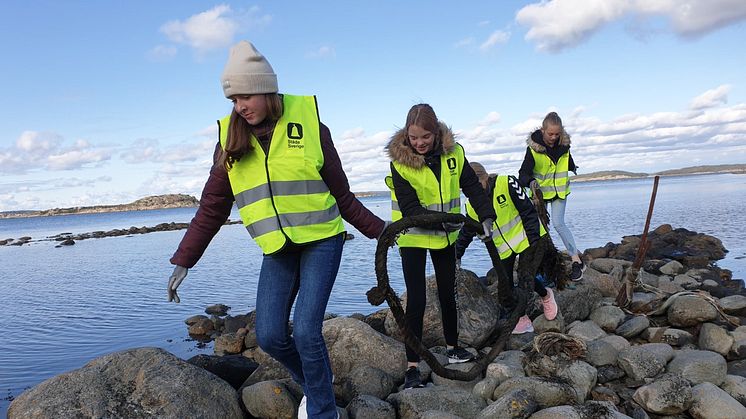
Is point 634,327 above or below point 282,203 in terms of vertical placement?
below

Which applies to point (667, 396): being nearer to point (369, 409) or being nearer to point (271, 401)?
point (369, 409)

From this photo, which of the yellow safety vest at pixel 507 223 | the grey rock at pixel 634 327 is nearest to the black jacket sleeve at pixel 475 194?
the yellow safety vest at pixel 507 223

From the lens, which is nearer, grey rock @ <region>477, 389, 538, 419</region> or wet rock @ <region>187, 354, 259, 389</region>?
grey rock @ <region>477, 389, 538, 419</region>

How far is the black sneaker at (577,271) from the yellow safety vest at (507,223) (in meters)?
1.77

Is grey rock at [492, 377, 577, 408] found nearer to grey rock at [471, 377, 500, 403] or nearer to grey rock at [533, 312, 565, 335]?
grey rock at [471, 377, 500, 403]

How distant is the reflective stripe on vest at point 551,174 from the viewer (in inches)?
288

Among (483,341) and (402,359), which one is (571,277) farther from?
(402,359)

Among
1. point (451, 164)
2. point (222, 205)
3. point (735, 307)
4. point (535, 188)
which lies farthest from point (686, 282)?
point (222, 205)

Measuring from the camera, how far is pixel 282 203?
3.35m

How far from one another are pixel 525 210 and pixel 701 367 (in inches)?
86.2

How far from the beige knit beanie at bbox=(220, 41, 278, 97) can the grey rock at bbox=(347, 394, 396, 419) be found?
7.69 feet

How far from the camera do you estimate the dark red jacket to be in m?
3.48

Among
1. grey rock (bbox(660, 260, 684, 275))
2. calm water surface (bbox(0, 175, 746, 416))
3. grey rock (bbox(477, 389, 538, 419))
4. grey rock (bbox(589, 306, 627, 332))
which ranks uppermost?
grey rock (bbox(477, 389, 538, 419))

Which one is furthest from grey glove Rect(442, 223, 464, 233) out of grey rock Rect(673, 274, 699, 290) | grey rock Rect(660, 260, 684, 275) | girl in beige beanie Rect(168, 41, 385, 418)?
grey rock Rect(660, 260, 684, 275)
